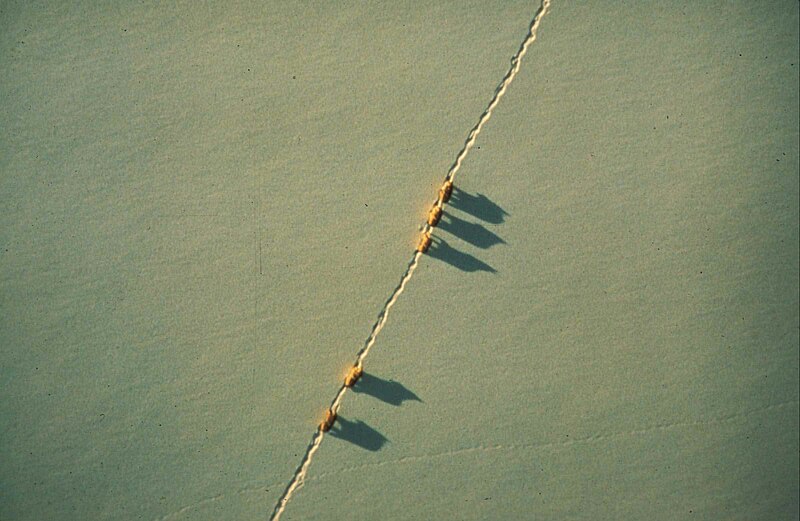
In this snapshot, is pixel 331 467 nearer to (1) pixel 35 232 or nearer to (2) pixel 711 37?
(1) pixel 35 232

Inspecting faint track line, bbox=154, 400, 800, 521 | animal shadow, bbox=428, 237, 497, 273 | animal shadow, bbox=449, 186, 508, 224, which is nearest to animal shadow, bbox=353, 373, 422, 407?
faint track line, bbox=154, 400, 800, 521

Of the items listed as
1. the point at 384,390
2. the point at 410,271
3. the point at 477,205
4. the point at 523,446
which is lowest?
the point at 523,446

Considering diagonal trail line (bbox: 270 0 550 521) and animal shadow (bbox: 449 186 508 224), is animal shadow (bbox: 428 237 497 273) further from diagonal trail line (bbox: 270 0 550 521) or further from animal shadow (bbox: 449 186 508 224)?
animal shadow (bbox: 449 186 508 224)

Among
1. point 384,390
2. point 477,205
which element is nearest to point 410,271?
point 477,205

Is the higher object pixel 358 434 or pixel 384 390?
pixel 384 390

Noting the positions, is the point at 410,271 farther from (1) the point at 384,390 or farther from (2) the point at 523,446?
(2) the point at 523,446

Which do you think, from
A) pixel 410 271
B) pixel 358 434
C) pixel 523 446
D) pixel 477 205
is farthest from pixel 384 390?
pixel 477 205

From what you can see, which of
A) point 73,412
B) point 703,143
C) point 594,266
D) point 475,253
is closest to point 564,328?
point 594,266

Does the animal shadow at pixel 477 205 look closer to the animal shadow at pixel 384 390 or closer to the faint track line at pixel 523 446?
the animal shadow at pixel 384 390

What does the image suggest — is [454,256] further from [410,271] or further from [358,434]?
[358,434]
